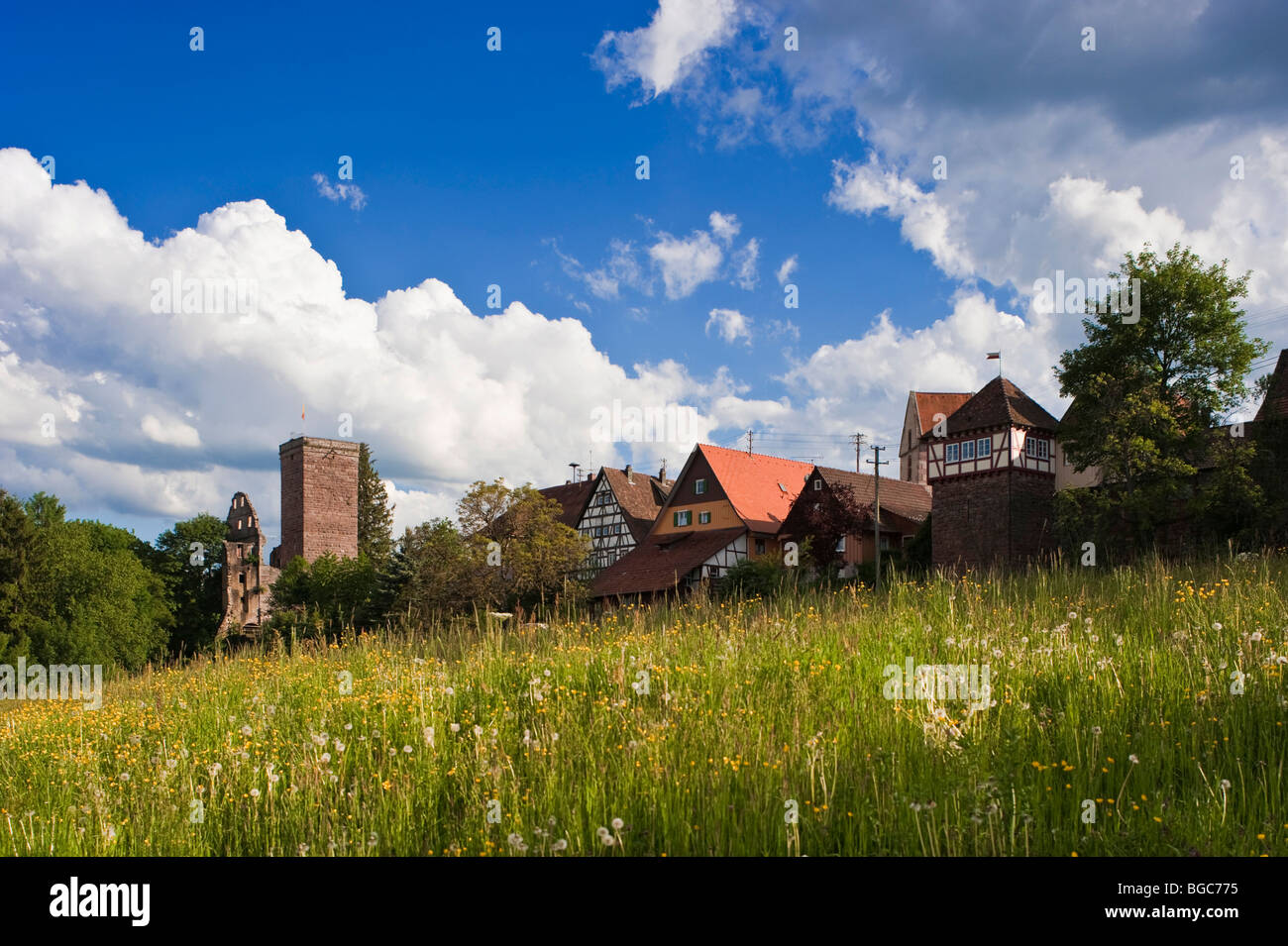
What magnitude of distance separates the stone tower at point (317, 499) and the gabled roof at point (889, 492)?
1779 inches

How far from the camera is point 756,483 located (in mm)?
56250

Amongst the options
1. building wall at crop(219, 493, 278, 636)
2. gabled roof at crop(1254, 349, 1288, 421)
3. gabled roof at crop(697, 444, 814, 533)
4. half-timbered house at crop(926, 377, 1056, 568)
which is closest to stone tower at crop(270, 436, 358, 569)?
building wall at crop(219, 493, 278, 636)

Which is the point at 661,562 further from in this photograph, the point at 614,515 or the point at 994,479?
the point at 994,479

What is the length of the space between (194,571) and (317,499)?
12077mm

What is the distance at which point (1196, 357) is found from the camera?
1314 inches

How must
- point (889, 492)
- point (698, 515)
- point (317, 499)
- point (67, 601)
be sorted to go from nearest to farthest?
point (889, 492) → point (698, 515) → point (67, 601) → point (317, 499)

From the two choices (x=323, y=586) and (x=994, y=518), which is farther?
(x=323, y=586)

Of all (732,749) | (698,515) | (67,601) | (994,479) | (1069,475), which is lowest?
(732,749)

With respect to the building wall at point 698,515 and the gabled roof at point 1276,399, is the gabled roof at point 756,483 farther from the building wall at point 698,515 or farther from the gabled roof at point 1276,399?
the gabled roof at point 1276,399

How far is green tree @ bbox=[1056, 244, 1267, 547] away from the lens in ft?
103

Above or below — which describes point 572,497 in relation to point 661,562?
above

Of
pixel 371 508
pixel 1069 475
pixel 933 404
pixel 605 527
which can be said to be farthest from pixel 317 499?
pixel 1069 475
